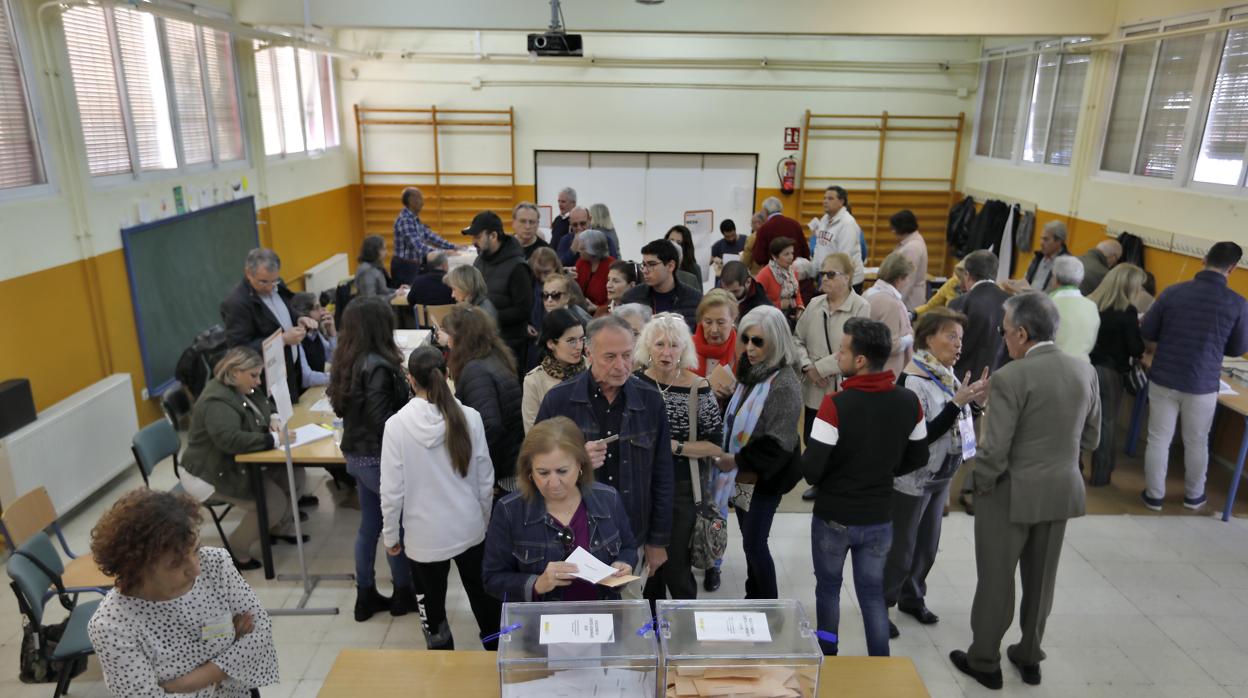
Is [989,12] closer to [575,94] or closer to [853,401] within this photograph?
[575,94]

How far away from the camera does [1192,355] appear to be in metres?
4.64

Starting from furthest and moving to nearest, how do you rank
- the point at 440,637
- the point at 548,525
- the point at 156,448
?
the point at 156,448 → the point at 440,637 → the point at 548,525

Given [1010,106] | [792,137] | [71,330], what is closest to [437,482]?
[71,330]

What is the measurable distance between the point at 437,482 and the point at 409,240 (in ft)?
16.6

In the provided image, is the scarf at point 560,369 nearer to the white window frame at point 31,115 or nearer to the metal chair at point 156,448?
the metal chair at point 156,448

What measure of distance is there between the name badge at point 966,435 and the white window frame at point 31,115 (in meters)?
5.58

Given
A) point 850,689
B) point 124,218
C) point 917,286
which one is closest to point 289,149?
point 124,218

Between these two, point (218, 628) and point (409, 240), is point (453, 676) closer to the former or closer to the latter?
point (218, 628)

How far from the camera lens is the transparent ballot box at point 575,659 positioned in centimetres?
192

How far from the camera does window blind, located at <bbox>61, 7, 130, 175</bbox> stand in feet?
16.9

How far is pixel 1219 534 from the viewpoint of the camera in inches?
186

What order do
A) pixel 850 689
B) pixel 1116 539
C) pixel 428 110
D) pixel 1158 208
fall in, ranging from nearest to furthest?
1. pixel 850 689
2. pixel 1116 539
3. pixel 1158 208
4. pixel 428 110

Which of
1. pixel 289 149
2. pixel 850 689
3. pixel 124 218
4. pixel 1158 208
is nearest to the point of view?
pixel 850 689

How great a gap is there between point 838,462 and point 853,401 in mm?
250
